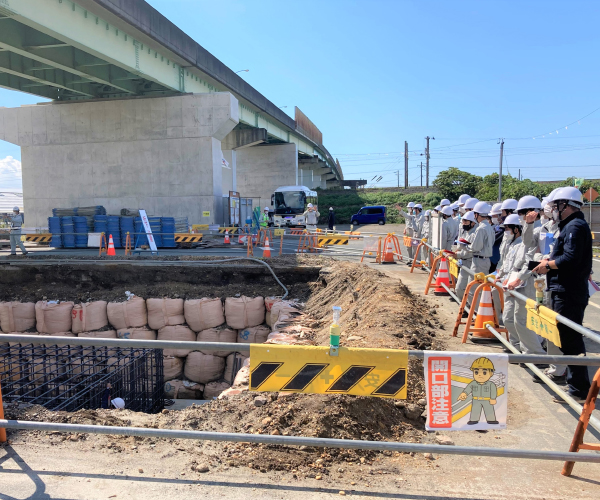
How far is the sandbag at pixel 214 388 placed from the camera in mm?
9305

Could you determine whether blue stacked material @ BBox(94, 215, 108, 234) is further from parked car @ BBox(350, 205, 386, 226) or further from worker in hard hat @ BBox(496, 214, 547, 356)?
parked car @ BBox(350, 205, 386, 226)

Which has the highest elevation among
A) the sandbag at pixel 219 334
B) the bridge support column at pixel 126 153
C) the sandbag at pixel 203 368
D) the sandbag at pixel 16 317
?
the bridge support column at pixel 126 153

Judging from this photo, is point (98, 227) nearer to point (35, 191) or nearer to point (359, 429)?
point (35, 191)

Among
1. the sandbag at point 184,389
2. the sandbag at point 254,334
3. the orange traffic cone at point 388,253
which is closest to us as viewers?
the sandbag at point 184,389

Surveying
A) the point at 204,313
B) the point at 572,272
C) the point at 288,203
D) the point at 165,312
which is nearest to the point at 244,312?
the point at 204,313

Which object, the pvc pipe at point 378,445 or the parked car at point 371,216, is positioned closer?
the pvc pipe at point 378,445

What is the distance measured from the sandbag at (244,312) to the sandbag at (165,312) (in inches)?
45.0

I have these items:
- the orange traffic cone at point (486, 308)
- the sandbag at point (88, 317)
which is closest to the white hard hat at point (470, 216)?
the orange traffic cone at point (486, 308)

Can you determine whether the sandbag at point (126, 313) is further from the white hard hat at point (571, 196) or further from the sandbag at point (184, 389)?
the white hard hat at point (571, 196)

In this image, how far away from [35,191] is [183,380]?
1917 cm

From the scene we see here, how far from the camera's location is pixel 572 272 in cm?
386

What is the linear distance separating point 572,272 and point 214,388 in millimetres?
7480

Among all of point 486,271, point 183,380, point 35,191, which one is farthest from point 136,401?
point 35,191

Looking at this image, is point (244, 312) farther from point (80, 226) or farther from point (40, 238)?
point (40, 238)
